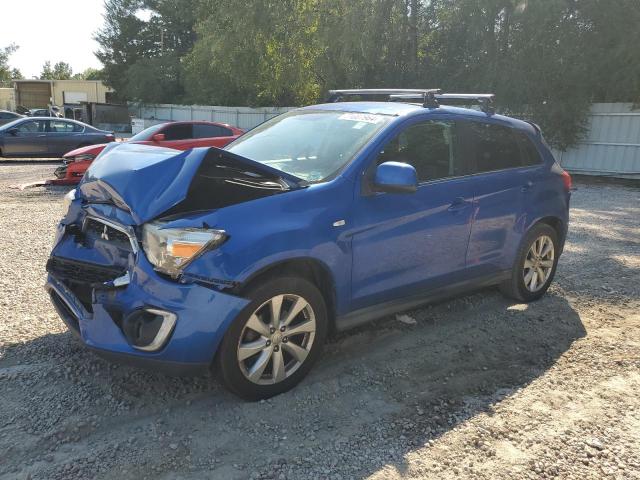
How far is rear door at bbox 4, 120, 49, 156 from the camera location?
649 inches

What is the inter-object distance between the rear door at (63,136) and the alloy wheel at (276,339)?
1601 cm

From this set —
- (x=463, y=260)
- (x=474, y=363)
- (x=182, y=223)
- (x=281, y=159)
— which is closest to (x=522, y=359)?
(x=474, y=363)

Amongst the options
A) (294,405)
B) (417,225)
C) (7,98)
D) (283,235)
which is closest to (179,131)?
(417,225)

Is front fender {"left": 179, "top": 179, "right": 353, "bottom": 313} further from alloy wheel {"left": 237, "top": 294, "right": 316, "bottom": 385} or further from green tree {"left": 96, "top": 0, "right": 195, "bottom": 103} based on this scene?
green tree {"left": 96, "top": 0, "right": 195, "bottom": 103}

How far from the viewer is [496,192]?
4488 millimetres

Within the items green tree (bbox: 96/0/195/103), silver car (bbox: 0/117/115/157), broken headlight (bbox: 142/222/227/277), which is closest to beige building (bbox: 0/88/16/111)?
green tree (bbox: 96/0/195/103)

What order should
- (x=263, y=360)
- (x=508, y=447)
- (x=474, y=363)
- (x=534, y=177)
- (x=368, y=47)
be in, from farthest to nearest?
(x=368, y=47)
(x=534, y=177)
(x=474, y=363)
(x=263, y=360)
(x=508, y=447)

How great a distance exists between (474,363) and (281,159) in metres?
2.05

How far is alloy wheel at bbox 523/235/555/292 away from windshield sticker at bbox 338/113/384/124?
80.3 inches

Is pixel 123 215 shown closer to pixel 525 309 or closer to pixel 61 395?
pixel 61 395

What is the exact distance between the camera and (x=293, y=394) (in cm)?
336

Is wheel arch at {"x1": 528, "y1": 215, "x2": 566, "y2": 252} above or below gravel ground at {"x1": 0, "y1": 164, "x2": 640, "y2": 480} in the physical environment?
above

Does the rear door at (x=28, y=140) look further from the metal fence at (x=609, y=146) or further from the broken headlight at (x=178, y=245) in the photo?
the metal fence at (x=609, y=146)

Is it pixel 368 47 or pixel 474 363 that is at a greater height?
pixel 368 47
